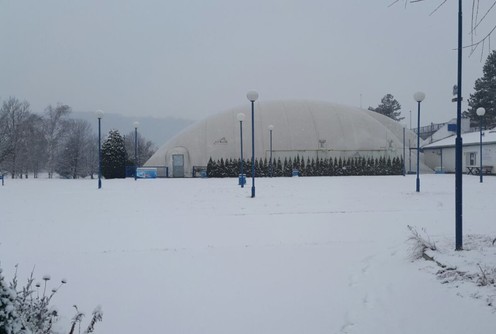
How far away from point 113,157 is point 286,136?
19202mm

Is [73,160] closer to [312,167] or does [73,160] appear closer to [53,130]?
[53,130]

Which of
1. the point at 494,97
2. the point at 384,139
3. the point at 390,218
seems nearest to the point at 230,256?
the point at 390,218

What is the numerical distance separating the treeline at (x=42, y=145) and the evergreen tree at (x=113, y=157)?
4.15 metres

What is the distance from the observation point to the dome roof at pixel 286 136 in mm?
44781

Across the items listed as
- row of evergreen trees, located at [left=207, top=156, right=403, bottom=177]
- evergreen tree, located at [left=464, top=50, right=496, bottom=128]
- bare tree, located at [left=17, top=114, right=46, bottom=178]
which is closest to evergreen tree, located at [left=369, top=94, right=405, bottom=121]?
evergreen tree, located at [left=464, top=50, right=496, bottom=128]

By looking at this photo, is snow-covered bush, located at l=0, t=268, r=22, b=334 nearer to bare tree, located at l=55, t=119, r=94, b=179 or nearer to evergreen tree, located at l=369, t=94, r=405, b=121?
bare tree, located at l=55, t=119, r=94, b=179

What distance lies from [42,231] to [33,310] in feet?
21.4

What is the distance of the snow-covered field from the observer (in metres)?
4.10

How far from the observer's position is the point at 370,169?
41.3 metres

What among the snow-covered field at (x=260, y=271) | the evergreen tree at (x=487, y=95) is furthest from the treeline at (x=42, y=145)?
the evergreen tree at (x=487, y=95)

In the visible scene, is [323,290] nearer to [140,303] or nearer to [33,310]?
[140,303]

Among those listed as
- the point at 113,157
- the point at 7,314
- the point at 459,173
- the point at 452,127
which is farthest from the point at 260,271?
the point at 452,127

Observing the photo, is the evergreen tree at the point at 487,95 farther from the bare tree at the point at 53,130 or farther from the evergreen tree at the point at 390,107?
the bare tree at the point at 53,130

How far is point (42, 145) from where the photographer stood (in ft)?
169
